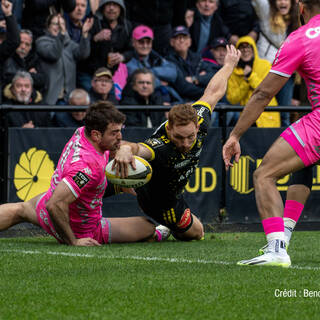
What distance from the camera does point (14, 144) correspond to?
936cm

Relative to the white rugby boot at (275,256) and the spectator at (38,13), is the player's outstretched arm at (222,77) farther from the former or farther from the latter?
the spectator at (38,13)

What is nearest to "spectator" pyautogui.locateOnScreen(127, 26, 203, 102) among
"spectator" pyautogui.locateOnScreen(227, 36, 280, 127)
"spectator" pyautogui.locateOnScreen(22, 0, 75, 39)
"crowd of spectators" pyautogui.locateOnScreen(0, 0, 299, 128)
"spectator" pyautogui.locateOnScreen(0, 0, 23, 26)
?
"crowd of spectators" pyautogui.locateOnScreen(0, 0, 299, 128)

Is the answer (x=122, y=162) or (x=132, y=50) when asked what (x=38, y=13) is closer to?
(x=132, y=50)

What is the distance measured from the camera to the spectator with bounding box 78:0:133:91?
11.6 m

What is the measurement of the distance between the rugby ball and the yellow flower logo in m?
3.33

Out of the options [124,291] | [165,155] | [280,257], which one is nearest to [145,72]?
[165,155]

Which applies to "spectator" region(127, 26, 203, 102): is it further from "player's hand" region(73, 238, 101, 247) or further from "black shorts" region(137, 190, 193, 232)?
"player's hand" region(73, 238, 101, 247)

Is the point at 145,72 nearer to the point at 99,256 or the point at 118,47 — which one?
the point at 118,47

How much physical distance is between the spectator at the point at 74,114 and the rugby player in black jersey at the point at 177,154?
8.90 feet

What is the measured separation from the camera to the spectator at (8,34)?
403 inches

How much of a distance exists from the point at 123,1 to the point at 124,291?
324 inches

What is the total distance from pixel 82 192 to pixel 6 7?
12.8ft

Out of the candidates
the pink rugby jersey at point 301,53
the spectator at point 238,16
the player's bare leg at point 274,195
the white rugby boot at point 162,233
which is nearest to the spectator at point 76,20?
the spectator at point 238,16

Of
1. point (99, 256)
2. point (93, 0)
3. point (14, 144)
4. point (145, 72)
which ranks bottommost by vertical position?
point (99, 256)
